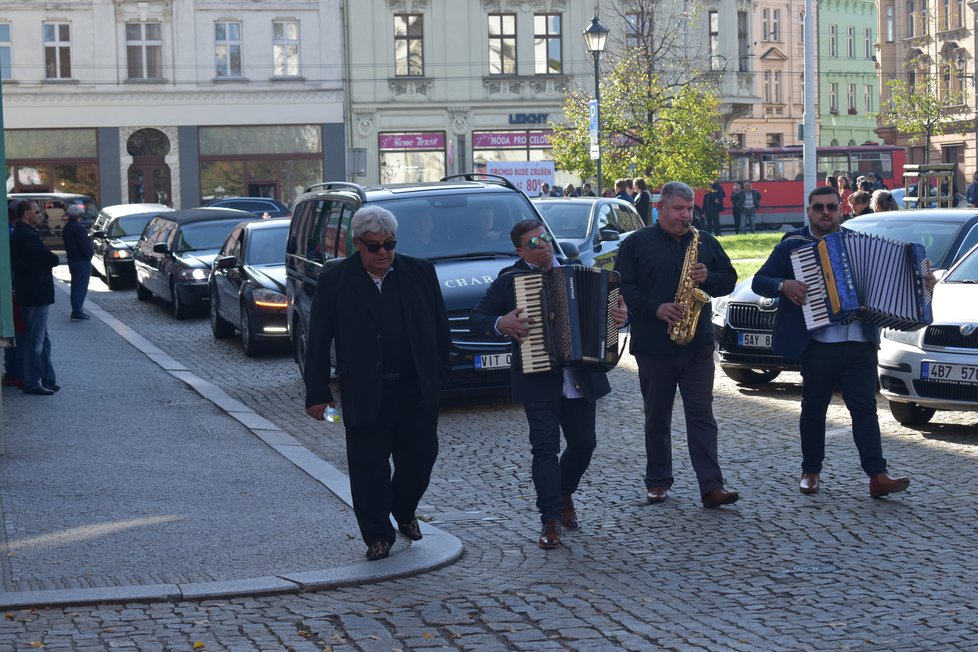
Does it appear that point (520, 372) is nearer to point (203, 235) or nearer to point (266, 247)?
point (266, 247)

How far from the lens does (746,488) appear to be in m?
9.46

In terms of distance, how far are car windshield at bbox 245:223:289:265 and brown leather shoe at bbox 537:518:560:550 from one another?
11342mm

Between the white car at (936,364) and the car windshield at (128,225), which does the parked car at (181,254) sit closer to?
the car windshield at (128,225)

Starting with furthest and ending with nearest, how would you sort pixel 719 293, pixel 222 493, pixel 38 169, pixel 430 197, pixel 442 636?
pixel 38 169
pixel 430 197
pixel 222 493
pixel 719 293
pixel 442 636

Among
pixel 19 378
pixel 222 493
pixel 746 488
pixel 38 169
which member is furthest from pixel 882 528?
pixel 38 169

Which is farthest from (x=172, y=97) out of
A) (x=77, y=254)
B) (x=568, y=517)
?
(x=568, y=517)

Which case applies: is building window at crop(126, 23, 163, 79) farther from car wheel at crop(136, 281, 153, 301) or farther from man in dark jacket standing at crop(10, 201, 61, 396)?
man in dark jacket standing at crop(10, 201, 61, 396)

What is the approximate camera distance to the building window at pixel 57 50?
172 ft

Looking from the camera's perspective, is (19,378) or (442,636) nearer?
(442,636)

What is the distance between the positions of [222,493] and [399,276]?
2.45 m

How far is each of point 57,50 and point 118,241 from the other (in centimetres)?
2445

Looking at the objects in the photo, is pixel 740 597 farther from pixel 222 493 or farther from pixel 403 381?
pixel 222 493

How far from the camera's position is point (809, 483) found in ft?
30.1

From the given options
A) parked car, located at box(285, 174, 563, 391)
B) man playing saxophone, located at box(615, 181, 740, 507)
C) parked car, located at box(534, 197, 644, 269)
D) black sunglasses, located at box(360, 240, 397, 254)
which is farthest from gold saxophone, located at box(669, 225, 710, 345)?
parked car, located at box(534, 197, 644, 269)
